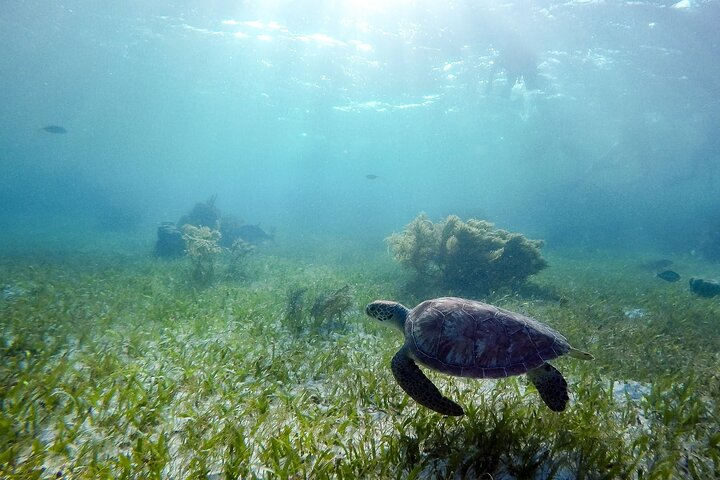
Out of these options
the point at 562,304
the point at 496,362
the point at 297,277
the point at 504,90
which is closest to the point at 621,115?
the point at 504,90

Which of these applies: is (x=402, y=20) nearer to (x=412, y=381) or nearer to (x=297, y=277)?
(x=297, y=277)

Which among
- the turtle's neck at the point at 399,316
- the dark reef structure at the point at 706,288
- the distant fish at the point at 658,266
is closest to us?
the turtle's neck at the point at 399,316

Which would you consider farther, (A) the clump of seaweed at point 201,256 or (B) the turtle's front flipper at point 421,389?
(A) the clump of seaweed at point 201,256

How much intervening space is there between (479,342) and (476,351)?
0.09 meters

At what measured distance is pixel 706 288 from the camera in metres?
10.3

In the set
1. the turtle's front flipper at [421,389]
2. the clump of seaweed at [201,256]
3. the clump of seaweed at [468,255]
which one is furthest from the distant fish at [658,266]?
the clump of seaweed at [201,256]

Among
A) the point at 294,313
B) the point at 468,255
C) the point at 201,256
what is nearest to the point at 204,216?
the point at 201,256

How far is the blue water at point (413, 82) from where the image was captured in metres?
19.2

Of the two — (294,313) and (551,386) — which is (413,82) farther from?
(551,386)

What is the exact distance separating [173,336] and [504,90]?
106 feet

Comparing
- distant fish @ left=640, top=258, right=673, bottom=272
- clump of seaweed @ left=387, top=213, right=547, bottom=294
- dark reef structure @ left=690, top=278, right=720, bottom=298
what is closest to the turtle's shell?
clump of seaweed @ left=387, top=213, right=547, bottom=294

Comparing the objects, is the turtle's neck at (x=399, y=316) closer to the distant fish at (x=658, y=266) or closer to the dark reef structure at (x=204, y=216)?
the distant fish at (x=658, y=266)

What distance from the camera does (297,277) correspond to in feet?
38.1

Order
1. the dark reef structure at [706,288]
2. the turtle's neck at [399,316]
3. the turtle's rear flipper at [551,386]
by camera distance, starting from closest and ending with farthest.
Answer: the turtle's rear flipper at [551,386] → the turtle's neck at [399,316] → the dark reef structure at [706,288]
